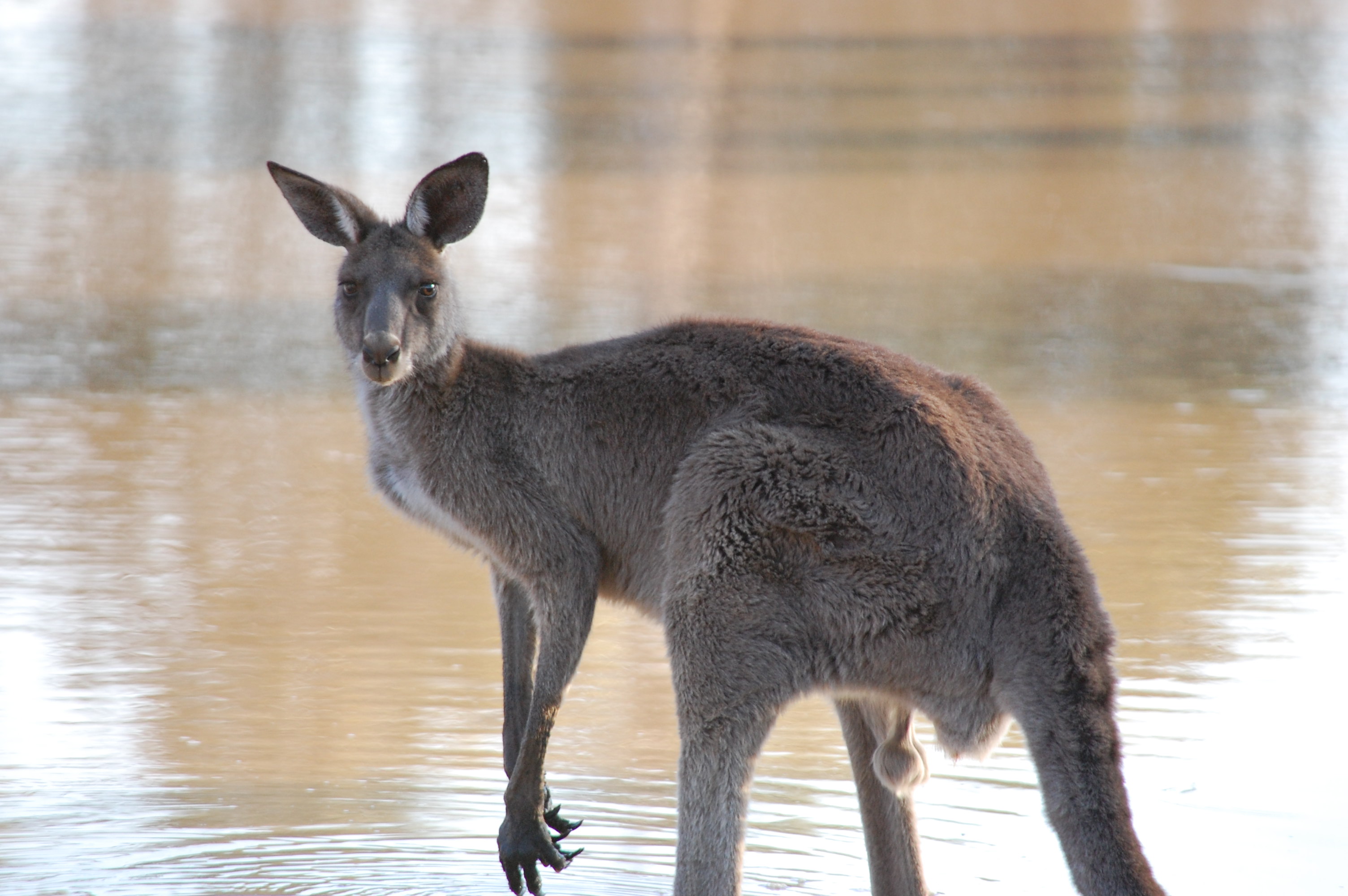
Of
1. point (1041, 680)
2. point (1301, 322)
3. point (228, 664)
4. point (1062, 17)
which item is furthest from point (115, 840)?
point (1062, 17)

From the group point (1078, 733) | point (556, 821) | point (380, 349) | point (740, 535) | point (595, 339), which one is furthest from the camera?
point (595, 339)

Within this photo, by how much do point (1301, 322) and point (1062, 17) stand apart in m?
13.1

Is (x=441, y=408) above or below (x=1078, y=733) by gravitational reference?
above

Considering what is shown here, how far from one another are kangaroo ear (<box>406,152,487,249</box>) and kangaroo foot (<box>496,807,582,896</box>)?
1.17 metres

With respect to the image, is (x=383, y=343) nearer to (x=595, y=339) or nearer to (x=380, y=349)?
(x=380, y=349)

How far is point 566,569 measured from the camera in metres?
3.74

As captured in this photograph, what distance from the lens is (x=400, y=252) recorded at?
3.83 metres

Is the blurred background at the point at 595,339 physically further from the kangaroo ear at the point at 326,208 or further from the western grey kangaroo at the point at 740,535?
the kangaroo ear at the point at 326,208

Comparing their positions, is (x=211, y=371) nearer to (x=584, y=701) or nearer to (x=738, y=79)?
(x=584, y=701)

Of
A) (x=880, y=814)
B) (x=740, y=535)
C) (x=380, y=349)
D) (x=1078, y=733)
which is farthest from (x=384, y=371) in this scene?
(x=1078, y=733)

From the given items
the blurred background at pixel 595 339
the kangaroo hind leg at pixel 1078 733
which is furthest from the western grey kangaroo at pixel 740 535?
the blurred background at pixel 595 339

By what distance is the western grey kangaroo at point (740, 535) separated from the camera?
330 centimetres

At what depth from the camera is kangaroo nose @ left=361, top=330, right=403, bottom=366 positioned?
144 inches

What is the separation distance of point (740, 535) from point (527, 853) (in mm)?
788
